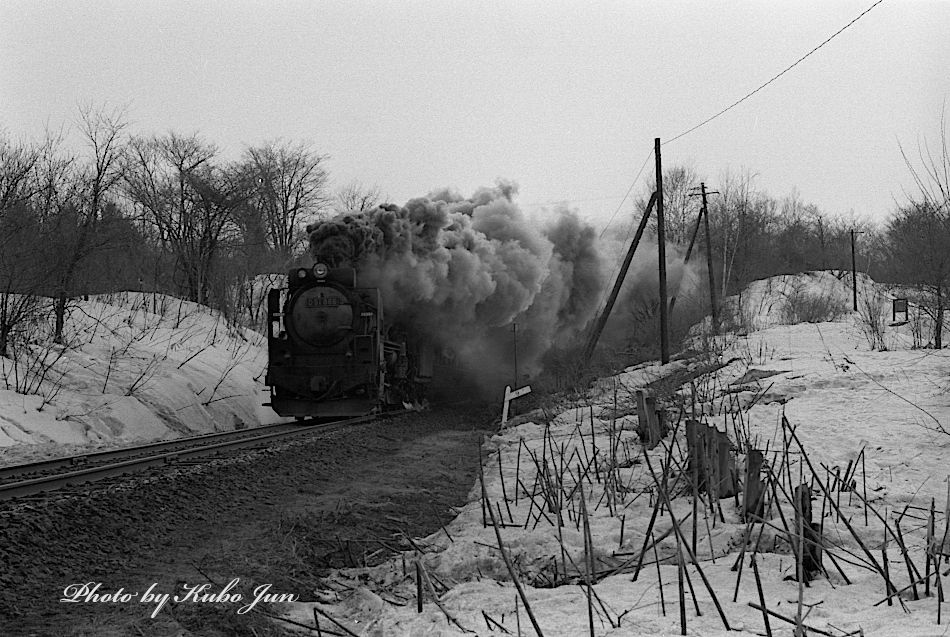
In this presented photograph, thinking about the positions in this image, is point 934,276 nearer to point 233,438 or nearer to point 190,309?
point 233,438

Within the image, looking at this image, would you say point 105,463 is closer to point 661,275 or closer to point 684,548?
point 684,548

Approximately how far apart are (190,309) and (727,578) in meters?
22.5

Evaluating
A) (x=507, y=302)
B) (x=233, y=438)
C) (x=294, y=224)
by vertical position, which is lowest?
(x=233, y=438)

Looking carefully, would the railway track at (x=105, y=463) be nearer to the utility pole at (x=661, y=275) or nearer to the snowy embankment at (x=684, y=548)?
the snowy embankment at (x=684, y=548)

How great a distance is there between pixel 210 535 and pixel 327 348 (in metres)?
9.70

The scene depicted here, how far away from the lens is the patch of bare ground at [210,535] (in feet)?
13.8

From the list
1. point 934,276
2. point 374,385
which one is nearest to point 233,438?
point 374,385

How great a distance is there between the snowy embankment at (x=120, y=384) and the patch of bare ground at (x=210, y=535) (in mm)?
4410

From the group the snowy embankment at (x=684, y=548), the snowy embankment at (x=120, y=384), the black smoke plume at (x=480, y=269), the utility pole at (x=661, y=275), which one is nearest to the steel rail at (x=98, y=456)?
the snowy embankment at (x=120, y=384)

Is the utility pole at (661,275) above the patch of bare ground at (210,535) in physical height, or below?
above

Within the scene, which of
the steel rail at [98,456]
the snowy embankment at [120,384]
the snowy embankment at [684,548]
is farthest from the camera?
the snowy embankment at [120,384]

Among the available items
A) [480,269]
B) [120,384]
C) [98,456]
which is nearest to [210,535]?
[98,456]

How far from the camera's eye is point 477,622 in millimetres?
3920

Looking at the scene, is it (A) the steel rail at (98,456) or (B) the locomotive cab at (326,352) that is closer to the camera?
(A) the steel rail at (98,456)
